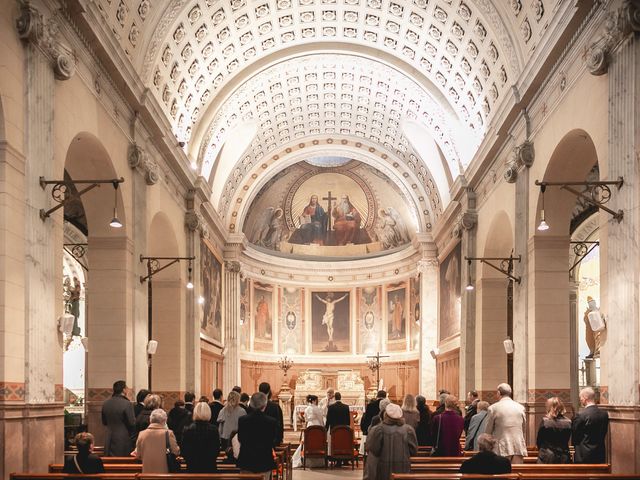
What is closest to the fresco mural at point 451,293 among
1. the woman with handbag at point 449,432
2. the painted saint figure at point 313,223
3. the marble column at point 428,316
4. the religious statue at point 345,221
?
the marble column at point 428,316

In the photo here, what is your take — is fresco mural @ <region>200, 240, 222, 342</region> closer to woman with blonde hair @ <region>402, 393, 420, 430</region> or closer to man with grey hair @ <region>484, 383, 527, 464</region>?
woman with blonde hair @ <region>402, 393, 420, 430</region>

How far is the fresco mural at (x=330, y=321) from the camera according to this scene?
38.6 m

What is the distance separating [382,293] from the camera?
37.8 m

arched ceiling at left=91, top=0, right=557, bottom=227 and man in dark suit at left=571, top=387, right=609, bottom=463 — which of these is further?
arched ceiling at left=91, top=0, right=557, bottom=227

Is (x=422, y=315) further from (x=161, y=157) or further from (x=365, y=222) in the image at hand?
(x=161, y=157)

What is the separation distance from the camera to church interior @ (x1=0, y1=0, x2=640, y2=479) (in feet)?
37.8

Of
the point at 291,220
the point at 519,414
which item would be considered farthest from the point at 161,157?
the point at 291,220

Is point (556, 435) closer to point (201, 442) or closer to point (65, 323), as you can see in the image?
point (201, 442)

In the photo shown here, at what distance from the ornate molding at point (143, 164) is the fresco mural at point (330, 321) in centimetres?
2020

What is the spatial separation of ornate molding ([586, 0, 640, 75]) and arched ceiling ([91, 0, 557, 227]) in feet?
9.94

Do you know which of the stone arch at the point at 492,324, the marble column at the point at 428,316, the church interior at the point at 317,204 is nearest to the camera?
the church interior at the point at 317,204

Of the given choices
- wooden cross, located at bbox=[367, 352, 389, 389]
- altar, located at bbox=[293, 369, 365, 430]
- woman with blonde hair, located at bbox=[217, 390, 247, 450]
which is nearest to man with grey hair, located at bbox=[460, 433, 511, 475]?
woman with blonde hair, located at bbox=[217, 390, 247, 450]

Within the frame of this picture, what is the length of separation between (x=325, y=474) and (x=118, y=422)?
6.32m

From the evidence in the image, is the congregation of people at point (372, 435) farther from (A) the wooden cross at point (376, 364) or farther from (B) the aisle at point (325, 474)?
(A) the wooden cross at point (376, 364)
